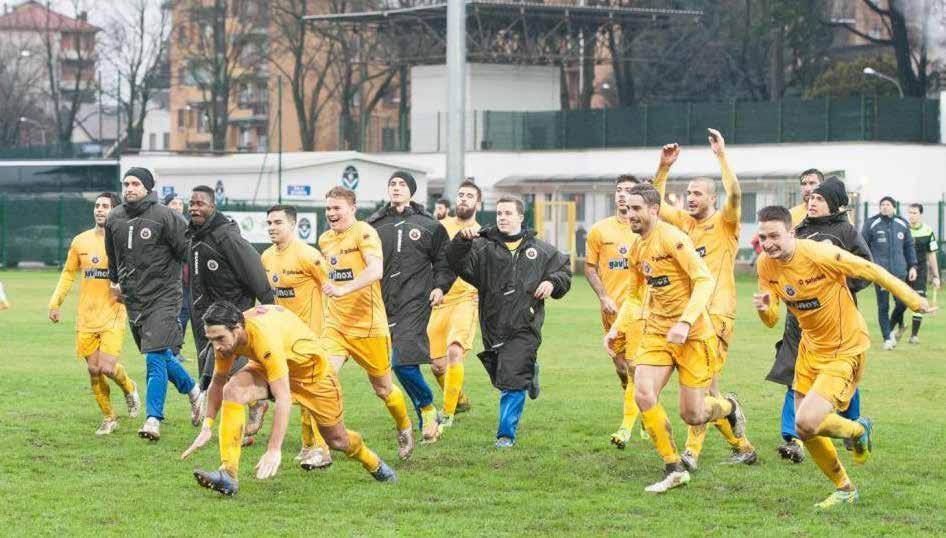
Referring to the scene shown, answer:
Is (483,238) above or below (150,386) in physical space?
above

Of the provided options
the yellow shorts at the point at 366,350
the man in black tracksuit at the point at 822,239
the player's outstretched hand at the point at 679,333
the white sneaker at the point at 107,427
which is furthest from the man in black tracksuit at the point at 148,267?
the man in black tracksuit at the point at 822,239

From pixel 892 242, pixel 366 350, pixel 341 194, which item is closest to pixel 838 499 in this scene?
pixel 366 350

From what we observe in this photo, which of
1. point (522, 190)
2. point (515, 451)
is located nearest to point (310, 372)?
point (515, 451)

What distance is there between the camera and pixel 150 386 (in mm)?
12289

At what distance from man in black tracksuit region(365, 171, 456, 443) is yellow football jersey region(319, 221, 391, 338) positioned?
0.91m

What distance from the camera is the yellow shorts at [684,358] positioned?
1035 centimetres

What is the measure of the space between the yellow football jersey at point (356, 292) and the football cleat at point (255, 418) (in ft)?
3.62

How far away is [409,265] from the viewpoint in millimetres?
12641

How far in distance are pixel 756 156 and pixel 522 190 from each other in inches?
358

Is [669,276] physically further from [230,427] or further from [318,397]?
[230,427]

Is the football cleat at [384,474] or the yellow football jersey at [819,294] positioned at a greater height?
the yellow football jersey at [819,294]

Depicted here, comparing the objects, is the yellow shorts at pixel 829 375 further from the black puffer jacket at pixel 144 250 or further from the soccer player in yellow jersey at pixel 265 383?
the black puffer jacket at pixel 144 250

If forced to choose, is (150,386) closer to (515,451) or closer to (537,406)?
(515,451)

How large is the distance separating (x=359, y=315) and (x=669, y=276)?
94.9 inches
